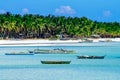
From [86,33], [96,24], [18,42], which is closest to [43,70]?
[18,42]

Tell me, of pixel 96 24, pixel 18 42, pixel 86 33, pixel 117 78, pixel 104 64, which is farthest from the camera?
pixel 96 24

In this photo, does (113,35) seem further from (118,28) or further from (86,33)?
(86,33)

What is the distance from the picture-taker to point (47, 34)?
469 feet

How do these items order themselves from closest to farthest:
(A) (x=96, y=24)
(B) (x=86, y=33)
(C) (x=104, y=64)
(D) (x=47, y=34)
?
(C) (x=104, y=64)
(D) (x=47, y=34)
(B) (x=86, y=33)
(A) (x=96, y=24)

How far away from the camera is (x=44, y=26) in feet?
468

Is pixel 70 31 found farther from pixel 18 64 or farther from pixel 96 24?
pixel 18 64

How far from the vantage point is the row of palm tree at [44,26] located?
447ft

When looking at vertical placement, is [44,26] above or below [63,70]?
above

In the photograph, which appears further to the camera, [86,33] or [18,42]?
[86,33]

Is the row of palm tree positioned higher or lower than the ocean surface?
higher

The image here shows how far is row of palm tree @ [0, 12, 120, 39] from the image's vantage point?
13638 centimetres

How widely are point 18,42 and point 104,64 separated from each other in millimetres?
69712

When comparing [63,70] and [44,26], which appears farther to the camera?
[44,26]

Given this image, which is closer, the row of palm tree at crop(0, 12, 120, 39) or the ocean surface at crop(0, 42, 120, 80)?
the ocean surface at crop(0, 42, 120, 80)
